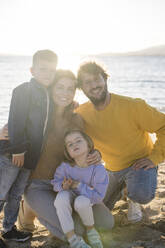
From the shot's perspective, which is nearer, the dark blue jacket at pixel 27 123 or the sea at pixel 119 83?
the dark blue jacket at pixel 27 123

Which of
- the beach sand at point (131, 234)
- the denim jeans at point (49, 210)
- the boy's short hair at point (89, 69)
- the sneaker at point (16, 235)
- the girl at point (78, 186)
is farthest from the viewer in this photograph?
the boy's short hair at point (89, 69)

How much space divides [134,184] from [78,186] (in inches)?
35.3

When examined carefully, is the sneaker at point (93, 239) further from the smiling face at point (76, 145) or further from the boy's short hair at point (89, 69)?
the boy's short hair at point (89, 69)

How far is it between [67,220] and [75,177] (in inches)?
20.0

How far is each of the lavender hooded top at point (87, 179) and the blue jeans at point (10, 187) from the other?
41cm

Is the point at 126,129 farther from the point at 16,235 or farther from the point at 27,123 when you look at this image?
the point at 16,235

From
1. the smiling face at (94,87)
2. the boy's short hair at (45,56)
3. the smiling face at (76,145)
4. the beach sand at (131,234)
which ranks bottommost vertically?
the beach sand at (131,234)

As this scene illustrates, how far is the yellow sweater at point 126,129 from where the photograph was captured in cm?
401

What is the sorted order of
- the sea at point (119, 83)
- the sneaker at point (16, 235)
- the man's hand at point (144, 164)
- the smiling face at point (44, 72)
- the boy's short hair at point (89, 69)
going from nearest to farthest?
the sneaker at point (16, 235), the smiling face at point (44, 72), the man's hand at point (144, 164), the boy's short hair at point (89, 69), the sea at point (119, 83)

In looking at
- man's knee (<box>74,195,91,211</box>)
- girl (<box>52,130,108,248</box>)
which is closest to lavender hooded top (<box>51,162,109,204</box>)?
girl (<box>52,130,108,248</box>)

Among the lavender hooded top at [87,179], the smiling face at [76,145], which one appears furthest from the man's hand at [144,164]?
the smiling face at [76,145]

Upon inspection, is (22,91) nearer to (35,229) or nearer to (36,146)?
(36,146)

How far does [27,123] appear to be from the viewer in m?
3.50

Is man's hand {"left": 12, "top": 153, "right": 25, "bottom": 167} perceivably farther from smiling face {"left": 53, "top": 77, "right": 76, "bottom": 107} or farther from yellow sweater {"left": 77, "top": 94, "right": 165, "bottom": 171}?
yellow sweater {"left": 77, "top": 94, "right": 165, "bottom": 171}
